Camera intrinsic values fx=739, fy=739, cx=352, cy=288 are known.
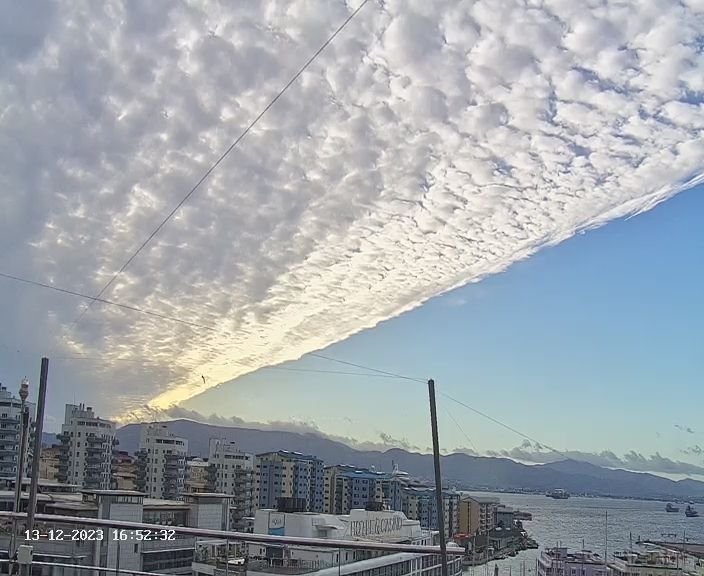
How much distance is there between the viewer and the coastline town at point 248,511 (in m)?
3.46

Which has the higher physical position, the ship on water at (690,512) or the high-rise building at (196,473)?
the high-rise building at (196,473)

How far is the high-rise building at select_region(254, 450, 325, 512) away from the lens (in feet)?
67.8

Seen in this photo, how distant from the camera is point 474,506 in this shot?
917cm

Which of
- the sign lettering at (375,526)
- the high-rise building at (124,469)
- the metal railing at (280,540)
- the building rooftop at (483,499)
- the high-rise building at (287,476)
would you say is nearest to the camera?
the metal railing at (280,540)

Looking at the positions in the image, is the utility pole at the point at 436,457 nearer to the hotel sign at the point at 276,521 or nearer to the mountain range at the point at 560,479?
the mountain range at the point at 560,479

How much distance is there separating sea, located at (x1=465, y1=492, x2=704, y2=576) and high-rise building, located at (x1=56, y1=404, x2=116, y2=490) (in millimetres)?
14156

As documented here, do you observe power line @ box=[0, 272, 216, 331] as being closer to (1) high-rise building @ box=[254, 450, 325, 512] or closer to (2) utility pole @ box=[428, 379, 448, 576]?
(2) utility pole @ box=[428, 379, 448, 576]

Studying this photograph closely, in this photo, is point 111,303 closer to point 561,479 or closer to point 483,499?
point 483,499

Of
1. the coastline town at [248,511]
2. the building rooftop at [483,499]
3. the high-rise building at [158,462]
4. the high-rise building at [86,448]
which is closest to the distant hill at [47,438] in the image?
the coastline town at [248,511]

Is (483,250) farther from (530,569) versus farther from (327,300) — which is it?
(530,569)

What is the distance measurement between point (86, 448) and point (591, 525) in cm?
1695

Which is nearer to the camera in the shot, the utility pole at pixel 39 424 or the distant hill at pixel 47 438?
the utility pole at pixel 39 424

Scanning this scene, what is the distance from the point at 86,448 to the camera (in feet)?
72.6

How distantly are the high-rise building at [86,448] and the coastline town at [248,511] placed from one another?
37mm
